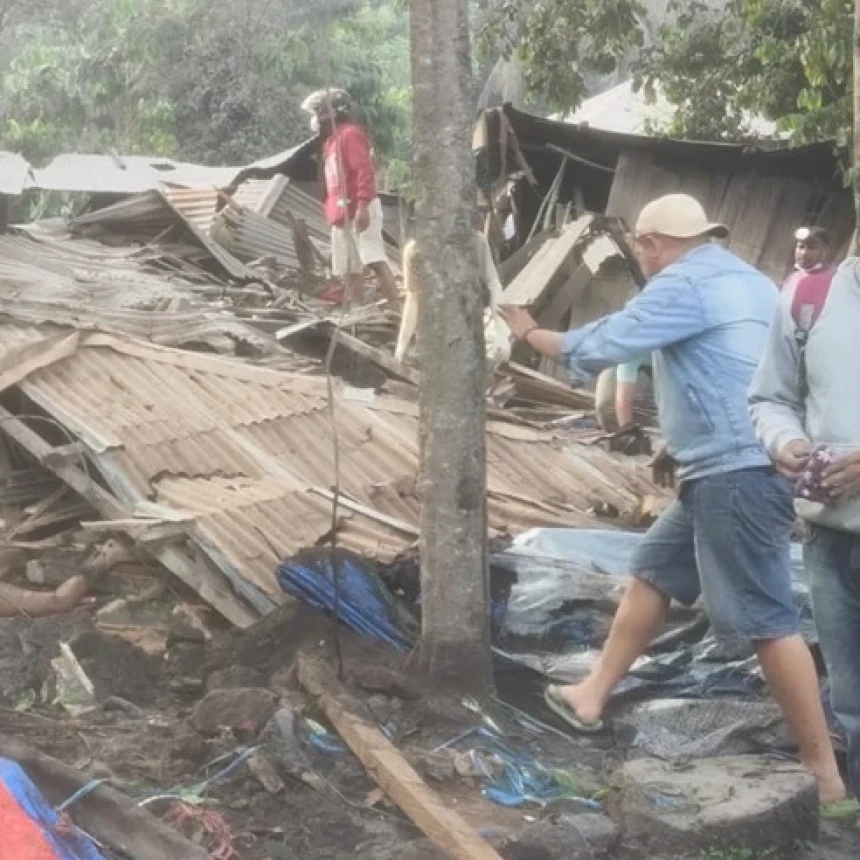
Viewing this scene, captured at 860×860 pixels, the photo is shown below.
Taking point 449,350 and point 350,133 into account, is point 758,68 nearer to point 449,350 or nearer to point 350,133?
point 350,133

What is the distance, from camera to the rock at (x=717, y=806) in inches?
167

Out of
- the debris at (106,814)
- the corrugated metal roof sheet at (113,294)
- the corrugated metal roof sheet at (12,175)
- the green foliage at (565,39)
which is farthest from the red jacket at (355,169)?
the debris at (106,814)

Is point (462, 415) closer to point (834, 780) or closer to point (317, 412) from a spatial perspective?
point (834, 780)

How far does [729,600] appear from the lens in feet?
15.4

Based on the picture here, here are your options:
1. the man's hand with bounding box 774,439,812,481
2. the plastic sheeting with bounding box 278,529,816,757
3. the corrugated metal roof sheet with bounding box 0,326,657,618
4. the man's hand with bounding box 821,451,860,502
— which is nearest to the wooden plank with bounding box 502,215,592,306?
the corrugated metal roof sheet with bounding box 0,326,657,618

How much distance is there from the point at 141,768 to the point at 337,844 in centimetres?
69

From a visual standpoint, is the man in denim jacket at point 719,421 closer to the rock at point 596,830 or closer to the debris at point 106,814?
the rock at point 596,830

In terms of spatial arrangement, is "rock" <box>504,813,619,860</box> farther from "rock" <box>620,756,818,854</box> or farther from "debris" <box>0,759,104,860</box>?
"debris" <box>0,759,104,860</box>

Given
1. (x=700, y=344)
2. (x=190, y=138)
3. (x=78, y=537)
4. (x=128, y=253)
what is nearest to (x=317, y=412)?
(x=78, y=537)

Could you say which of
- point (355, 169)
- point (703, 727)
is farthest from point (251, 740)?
point (355, 169)

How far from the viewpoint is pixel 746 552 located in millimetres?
4672

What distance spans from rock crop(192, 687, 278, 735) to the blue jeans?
5.70 ft

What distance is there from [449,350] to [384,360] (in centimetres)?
426

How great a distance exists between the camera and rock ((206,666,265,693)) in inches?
203
